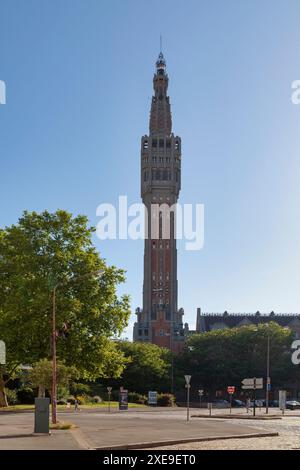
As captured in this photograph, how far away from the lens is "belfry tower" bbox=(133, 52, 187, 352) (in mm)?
148125

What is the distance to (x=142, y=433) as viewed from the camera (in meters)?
25.9

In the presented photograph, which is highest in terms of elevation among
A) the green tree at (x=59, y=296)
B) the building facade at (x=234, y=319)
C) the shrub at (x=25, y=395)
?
the green tree at (x=59, y=296)

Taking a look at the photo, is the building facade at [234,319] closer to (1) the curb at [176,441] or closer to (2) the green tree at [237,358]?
(2) the green tree at [237,358]

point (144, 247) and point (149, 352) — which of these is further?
point (144, 247)

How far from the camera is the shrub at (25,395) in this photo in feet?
210

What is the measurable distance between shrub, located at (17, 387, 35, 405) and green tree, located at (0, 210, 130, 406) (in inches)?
434

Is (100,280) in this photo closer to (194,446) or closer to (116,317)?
(116,317)

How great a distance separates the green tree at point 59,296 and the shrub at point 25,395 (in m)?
11.0

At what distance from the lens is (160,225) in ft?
515

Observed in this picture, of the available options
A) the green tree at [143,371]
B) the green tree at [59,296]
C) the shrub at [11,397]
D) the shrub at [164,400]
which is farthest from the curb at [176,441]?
the green tree at [143,371]

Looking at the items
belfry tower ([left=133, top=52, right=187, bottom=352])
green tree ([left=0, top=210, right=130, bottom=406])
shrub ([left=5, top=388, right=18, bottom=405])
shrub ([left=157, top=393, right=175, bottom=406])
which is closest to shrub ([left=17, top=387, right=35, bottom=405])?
shrub ([left=5, top=388, right=18, bottom=405])

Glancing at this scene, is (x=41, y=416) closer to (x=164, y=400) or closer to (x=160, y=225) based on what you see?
(x=164, y=400)

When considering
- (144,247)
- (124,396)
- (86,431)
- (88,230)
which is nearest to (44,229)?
(88,230)

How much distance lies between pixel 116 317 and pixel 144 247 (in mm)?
102880
